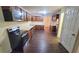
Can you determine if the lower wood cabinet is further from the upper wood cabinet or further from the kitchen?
the upper wood cabinet

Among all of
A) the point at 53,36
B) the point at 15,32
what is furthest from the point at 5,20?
the point at 53,36

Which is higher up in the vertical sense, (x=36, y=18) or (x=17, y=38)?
(x=36, y=18)

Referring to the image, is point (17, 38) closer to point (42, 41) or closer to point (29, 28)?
point (29, 28)

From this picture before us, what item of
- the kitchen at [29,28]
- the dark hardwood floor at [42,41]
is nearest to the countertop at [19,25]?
the kitchen at [29,28]

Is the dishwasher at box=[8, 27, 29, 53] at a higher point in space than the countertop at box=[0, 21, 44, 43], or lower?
lower

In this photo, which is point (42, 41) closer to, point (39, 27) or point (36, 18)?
point (39, 27)

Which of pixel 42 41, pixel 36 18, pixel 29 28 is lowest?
pixel 42 41

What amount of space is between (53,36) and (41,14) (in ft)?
1.45

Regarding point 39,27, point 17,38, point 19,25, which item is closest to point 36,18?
point 39,27

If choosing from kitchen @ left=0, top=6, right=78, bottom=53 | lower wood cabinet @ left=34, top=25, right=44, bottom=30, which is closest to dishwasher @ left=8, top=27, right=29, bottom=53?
kitchen @ left=0, top=6, right=78, bottom=53

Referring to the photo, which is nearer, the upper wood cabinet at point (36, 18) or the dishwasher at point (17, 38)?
the dishwasher at point (17, 38)

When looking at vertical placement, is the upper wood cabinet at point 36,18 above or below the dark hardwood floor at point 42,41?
above

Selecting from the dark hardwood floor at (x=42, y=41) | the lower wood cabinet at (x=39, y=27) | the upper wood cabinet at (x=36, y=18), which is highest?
the upper wood cabinet at (x=36, y=18)

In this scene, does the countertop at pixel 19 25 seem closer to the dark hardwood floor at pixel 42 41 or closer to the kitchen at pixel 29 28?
the kitchen at pixel 29 28
